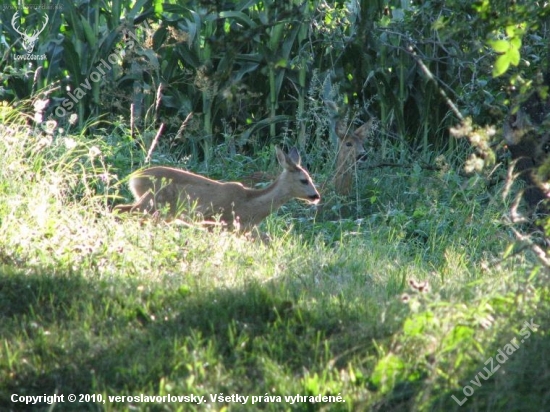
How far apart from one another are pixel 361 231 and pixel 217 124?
11.4 ft

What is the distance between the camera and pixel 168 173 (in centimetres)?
916

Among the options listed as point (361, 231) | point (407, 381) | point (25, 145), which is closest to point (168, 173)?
point (25, 145)

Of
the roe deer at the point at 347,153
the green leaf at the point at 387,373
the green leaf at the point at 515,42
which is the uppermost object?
the green leaf at the point at 515,42

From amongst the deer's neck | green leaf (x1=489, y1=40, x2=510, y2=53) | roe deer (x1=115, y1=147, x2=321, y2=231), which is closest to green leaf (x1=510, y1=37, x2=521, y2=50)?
green leaf (x1=489, y1=40, x2=510, y2=53)

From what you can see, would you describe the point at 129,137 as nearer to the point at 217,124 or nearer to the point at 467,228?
the point at 217,124

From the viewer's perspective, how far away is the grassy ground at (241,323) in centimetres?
442

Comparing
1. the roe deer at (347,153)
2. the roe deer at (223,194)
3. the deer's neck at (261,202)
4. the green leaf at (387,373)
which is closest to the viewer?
the green leaf at (387,373)

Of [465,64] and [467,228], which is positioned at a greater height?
[465,64]

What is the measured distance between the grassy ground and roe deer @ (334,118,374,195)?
2.88 metres

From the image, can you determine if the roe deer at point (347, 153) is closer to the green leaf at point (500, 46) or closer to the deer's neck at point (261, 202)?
the deer's neck at point (261, 202)

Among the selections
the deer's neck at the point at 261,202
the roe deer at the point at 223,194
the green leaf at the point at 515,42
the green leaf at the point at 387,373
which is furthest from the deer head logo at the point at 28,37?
the green leaf at the point at 515,42

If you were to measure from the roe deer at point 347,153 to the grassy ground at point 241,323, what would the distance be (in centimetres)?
288

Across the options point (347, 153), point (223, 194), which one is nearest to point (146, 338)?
point (223, 194)

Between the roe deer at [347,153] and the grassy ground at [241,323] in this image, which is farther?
the roe deer at [347,153]
